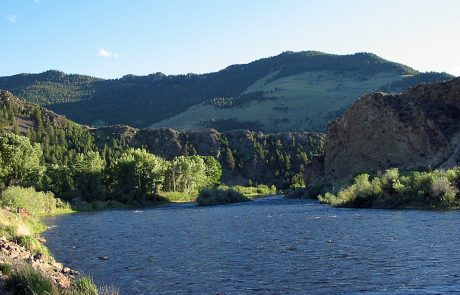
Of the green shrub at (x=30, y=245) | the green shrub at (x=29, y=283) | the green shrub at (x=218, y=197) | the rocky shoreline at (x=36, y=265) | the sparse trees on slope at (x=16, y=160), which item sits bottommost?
the green shrub at (x=218, y=197)

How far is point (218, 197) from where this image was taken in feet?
357

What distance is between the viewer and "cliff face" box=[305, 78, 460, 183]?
94875 millimetres

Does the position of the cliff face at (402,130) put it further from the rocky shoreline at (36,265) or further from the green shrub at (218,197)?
the rocky shoreline at (36,265)

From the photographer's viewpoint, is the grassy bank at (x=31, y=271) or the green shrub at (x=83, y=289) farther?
the grassy bank at (x=31, y=271)

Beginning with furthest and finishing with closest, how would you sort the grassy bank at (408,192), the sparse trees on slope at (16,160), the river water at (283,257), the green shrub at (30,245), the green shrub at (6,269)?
the sparse trees on slope at (16,160) < the grassy bank at (408,192) < the green shrub at (30,245) < the river water at (283,257) < the green shrub at (6,269)

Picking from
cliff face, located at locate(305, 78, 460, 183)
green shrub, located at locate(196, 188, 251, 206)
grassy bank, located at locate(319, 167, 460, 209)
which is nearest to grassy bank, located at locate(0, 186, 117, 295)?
grassy bank, located at locate(319, 167, 460, 209)

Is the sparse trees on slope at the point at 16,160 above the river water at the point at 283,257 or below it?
above

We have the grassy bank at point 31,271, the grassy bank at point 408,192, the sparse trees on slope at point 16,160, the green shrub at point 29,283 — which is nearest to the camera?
the green shrub at point 29,283

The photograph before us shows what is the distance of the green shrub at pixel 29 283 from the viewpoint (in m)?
16.5

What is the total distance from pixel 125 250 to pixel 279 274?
14.7 metres

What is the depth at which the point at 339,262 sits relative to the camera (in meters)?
27.8

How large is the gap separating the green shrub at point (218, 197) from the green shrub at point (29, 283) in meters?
87.5

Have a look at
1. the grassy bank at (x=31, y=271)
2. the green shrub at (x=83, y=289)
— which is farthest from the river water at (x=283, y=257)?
the green shrub at (x=83, y=289)

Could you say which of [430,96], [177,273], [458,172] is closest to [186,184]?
[430,96]
